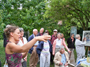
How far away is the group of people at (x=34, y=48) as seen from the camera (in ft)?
5.85

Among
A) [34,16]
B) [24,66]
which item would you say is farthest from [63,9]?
[24,66]

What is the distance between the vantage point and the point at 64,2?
364 inches

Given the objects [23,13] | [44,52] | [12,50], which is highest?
[23,13]

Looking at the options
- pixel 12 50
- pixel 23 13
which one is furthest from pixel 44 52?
pixel 23 13

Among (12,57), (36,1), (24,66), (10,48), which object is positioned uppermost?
(36,1)

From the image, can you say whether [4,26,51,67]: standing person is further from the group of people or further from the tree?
the tree

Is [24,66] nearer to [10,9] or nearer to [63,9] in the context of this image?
[63,9]

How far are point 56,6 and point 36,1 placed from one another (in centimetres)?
311

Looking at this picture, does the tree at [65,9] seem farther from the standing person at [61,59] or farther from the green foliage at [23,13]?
the standing person at [61,59]

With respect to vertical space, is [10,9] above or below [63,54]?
above

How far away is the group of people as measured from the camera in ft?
5.85

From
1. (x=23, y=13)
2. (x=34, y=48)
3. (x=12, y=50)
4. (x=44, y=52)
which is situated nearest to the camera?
(x=12, y=50)

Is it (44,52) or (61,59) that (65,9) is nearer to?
(44,52)

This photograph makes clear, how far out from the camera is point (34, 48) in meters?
6.45
